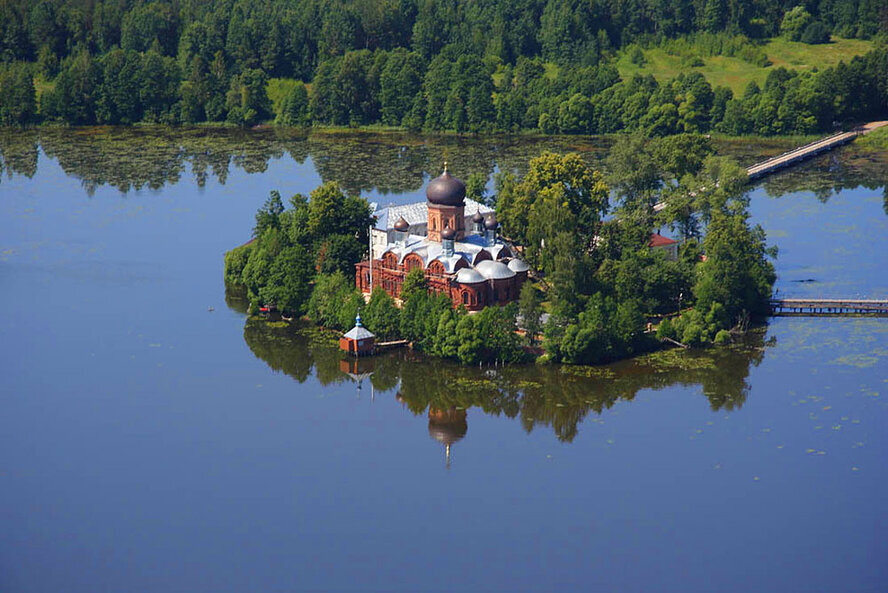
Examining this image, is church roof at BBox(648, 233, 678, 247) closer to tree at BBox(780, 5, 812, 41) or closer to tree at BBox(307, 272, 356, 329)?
tree at BBox(307, 272, 356, 329)

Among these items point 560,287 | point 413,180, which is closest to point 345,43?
point 413,180

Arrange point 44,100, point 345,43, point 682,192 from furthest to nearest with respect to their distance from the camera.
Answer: point 345,43 < point 44,100 < point 682,192

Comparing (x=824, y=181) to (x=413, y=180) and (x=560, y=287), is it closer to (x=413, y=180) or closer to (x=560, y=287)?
(x=413, y=180)

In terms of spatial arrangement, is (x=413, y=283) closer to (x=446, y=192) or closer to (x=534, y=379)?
(x=446, y=192)

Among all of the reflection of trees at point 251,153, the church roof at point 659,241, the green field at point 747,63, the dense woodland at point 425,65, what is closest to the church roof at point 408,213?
the church roof at point 659,241

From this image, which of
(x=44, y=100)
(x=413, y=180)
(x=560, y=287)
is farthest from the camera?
(x=44, y=100)

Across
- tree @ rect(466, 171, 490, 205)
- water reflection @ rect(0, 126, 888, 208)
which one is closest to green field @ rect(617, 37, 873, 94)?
water reflection @ rect(0, 126, 888, 208)

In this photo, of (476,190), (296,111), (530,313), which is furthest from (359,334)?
(296,111)
